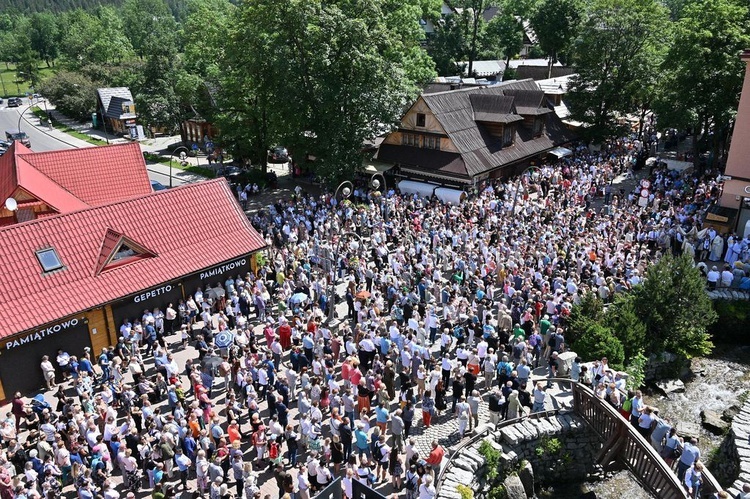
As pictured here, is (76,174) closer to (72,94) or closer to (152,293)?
(152,293)

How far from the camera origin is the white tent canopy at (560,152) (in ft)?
138

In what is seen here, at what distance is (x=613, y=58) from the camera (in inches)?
1708

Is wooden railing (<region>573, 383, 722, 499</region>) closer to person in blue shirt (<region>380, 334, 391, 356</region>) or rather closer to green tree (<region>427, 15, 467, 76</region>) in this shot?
person in blue shirt (<region>380, 334, 391, 356</region>)

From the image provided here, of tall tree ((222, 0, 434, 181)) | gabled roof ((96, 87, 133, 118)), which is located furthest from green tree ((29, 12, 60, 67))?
tall tree ((222, 0, 434, 181))

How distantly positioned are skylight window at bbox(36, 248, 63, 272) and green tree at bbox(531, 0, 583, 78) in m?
64.0

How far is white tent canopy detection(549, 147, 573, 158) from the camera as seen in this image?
1661 inches

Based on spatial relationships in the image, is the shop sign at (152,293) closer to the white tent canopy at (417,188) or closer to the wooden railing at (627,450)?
the wooden railing at (627,450)

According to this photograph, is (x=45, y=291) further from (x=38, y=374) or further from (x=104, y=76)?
(x=104, y=76)

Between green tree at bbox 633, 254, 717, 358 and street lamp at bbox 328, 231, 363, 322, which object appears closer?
green tree at bbox 633, 254, 717, 358

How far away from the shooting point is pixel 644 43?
141 ft

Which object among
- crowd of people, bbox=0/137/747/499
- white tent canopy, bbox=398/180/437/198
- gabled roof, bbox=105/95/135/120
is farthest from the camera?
gabled roof, bbox=105/95/135/120

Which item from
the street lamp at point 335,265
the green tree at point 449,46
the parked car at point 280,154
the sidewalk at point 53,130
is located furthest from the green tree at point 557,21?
the sidewalk at point 53,130

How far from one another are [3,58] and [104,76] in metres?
75.2

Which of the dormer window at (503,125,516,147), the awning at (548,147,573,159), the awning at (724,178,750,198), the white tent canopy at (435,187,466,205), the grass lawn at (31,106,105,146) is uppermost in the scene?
the dormer window at (503,125,516,147)
